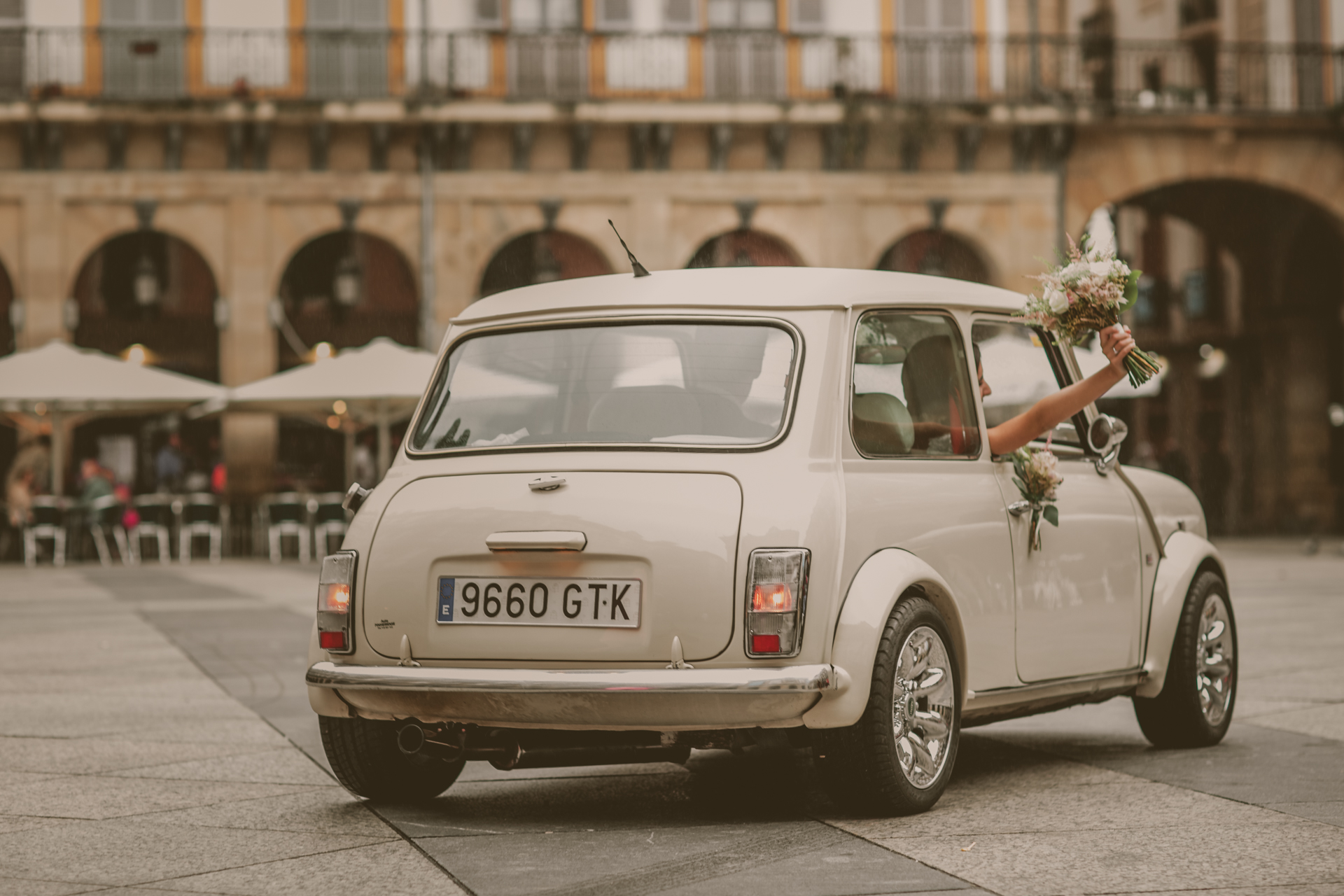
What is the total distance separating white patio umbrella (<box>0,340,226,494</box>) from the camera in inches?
872

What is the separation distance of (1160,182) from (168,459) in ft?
49.2

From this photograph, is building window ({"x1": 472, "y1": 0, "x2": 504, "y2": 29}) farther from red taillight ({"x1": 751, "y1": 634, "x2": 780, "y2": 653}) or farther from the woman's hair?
red taillight ({"x1": 751, "y1": 634, "x2": 780, "y2": 653})

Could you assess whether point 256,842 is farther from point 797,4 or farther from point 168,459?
point 797,4

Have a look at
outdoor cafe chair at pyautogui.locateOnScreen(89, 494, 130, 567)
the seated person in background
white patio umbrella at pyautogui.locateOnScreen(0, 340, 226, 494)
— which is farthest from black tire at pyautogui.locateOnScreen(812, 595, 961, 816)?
the seated person in background

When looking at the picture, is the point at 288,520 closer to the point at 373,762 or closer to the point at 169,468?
the point at 169,468

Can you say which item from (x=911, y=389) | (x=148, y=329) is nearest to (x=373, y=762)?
(x=911, y=389)

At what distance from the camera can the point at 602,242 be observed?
27.9 metres

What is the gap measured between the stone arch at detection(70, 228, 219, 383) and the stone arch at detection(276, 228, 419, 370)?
1179 mm

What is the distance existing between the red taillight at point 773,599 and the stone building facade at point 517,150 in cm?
2196

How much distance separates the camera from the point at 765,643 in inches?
209

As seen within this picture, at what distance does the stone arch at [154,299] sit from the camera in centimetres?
2706

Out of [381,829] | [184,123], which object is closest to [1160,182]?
[184,123]

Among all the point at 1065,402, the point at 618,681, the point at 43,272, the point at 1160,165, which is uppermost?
the point at 1160,165

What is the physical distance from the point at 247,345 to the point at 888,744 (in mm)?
22589
